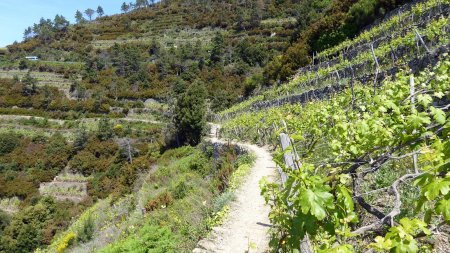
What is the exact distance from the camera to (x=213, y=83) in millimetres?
55625

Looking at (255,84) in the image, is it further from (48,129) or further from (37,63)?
(37,63)

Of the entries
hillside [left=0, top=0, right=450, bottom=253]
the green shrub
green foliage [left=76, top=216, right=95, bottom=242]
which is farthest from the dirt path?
green foliage [left=76, top=216, right=95, bottom=242]

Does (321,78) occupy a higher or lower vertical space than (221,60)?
lower

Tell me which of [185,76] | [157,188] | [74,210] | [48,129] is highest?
[185,76]

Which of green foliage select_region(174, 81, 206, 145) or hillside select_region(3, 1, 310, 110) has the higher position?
hillside select_region(3, 1, 310, 110)

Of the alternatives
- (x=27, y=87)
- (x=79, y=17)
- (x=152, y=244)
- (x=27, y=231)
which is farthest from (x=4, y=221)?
(x=79, y=17)

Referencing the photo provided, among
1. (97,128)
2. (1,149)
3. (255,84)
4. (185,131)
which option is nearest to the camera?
(185,131)

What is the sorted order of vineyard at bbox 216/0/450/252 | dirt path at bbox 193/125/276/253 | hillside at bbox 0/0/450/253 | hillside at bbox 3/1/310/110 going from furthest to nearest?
hillside at bbox 3/1/310/110 < dirt path at bbox 193/125/276/253 < hillside at bbox 0/0/450/253 < vineyard at bbox 216/0/450/252

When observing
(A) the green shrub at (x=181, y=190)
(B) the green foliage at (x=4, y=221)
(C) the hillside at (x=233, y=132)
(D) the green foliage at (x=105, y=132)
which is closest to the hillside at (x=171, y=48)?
(C) the hillside at (x=233, y=132)

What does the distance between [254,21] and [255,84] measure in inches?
1789

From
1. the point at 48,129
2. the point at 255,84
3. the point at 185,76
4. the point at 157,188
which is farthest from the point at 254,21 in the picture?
the point at 157,188

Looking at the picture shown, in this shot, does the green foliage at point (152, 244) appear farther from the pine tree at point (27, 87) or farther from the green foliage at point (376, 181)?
the pine tree at point (27, 87)

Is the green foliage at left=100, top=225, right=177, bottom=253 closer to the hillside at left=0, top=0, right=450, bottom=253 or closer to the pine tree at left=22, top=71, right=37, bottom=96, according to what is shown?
the hillside at left=0, top=0, right=450, bottom=253

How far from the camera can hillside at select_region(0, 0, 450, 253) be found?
312 cm
